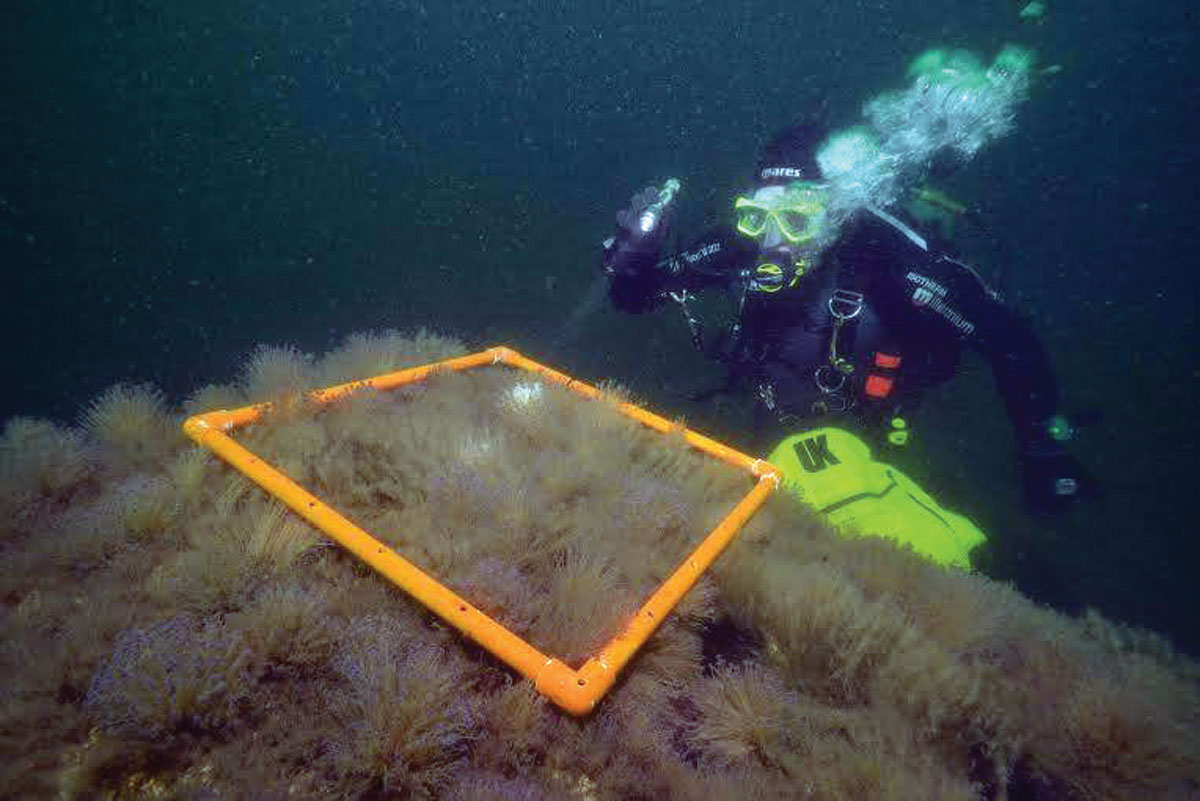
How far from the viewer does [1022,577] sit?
8.47m

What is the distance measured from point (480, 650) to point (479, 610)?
0.14 metres

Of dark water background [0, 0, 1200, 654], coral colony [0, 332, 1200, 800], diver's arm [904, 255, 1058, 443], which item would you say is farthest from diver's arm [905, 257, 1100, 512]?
coral colony [0, 332, 1200, 800]

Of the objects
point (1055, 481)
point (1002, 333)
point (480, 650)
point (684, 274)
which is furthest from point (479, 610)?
point (1002, 333)

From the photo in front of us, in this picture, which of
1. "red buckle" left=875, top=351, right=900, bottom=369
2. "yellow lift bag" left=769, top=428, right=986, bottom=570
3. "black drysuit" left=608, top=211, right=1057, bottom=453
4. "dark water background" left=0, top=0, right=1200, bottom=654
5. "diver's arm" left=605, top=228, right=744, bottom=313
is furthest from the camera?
"dark water background" left=0, top=0, right=1200, bottom=654

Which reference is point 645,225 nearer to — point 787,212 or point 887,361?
point 787,212

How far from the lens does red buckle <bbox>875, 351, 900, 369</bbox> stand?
5410 millimetres

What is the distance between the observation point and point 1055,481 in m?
5.04

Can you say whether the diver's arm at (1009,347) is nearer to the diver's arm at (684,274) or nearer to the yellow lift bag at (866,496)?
the yellow lift bag at (866,496)

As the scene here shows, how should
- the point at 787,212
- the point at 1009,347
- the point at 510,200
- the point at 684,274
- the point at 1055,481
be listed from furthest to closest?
the point at 510,200 → the point at 684,274 → the point at 1009,347 → the point at 787,212 → the point at 1055,481

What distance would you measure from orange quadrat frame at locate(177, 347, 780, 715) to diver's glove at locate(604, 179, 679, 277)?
263 centimetres

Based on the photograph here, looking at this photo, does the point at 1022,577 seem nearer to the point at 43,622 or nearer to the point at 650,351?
the point at 43,622

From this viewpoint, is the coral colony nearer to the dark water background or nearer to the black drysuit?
the black drysuit

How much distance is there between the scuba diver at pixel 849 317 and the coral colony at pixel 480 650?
6.82 feet

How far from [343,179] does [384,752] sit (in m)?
32.6
